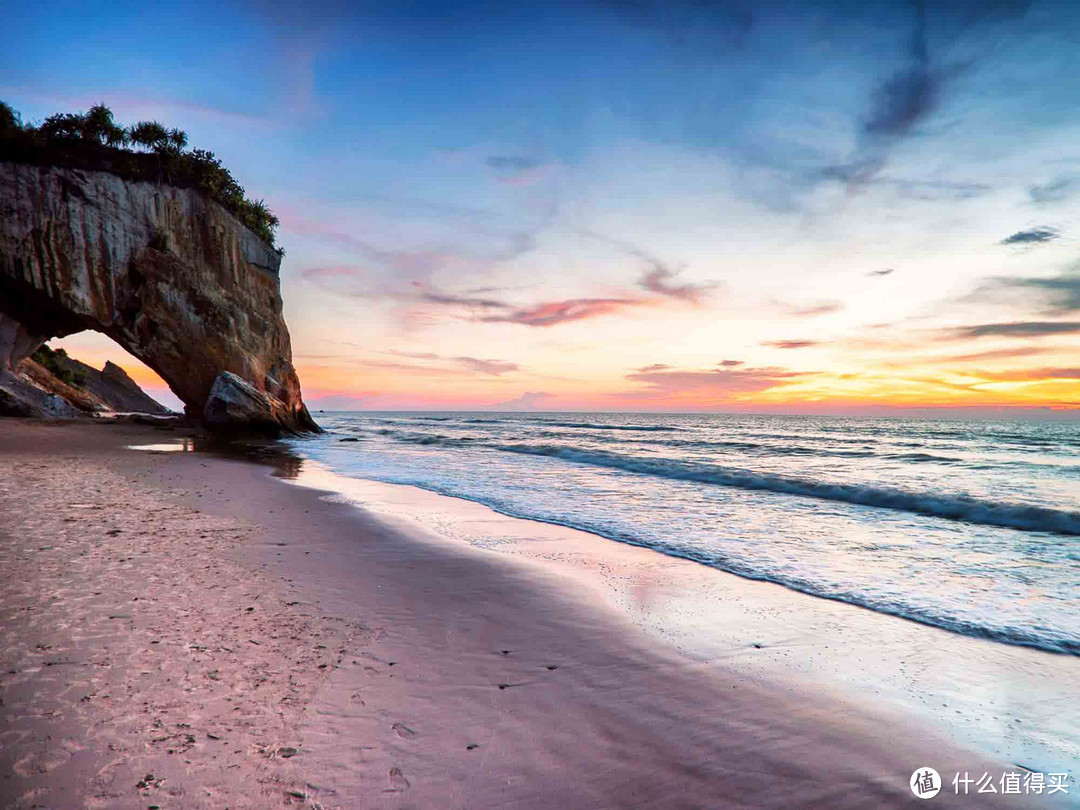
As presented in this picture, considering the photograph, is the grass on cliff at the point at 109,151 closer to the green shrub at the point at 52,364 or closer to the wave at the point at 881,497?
the green shrub at the point at 52,364

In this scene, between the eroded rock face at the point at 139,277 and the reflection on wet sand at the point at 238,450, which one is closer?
the reflection on wet sand at the point at 238,450

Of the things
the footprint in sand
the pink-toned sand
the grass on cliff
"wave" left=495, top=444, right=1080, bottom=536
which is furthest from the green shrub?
the footprint in sand

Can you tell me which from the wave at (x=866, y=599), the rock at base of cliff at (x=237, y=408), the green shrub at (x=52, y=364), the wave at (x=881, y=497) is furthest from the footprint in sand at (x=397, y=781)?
the green shrub at (x=52, y=364)

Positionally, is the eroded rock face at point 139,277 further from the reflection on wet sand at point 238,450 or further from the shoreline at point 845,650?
the shoreline at point 845,650

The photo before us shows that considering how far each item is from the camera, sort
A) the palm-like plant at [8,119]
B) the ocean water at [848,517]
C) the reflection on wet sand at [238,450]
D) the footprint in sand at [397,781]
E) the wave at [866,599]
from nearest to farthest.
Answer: the footprint in sand at [397,781], the wave at [866,599], the ocean water at [848,517], the reflection on wet sand at [238,450], the palm-like plant at [8,119]

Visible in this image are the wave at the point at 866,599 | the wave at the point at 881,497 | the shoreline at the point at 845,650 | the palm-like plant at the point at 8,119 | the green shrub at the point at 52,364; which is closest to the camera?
the shoreline at the point at 845,650

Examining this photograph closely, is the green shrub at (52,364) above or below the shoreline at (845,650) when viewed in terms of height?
above

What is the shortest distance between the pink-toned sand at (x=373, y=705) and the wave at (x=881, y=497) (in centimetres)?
1024

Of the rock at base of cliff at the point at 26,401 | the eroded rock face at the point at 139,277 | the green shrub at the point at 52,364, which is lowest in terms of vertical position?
the rock at base of cliff at the point at 26,401

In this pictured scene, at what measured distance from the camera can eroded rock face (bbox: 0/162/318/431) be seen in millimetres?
23672

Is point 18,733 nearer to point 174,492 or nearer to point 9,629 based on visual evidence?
point 9,629

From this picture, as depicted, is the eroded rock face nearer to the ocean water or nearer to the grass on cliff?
the grass on cliff

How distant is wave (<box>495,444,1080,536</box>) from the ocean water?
2.0 inches

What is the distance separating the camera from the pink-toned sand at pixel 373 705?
2421 millimetres
